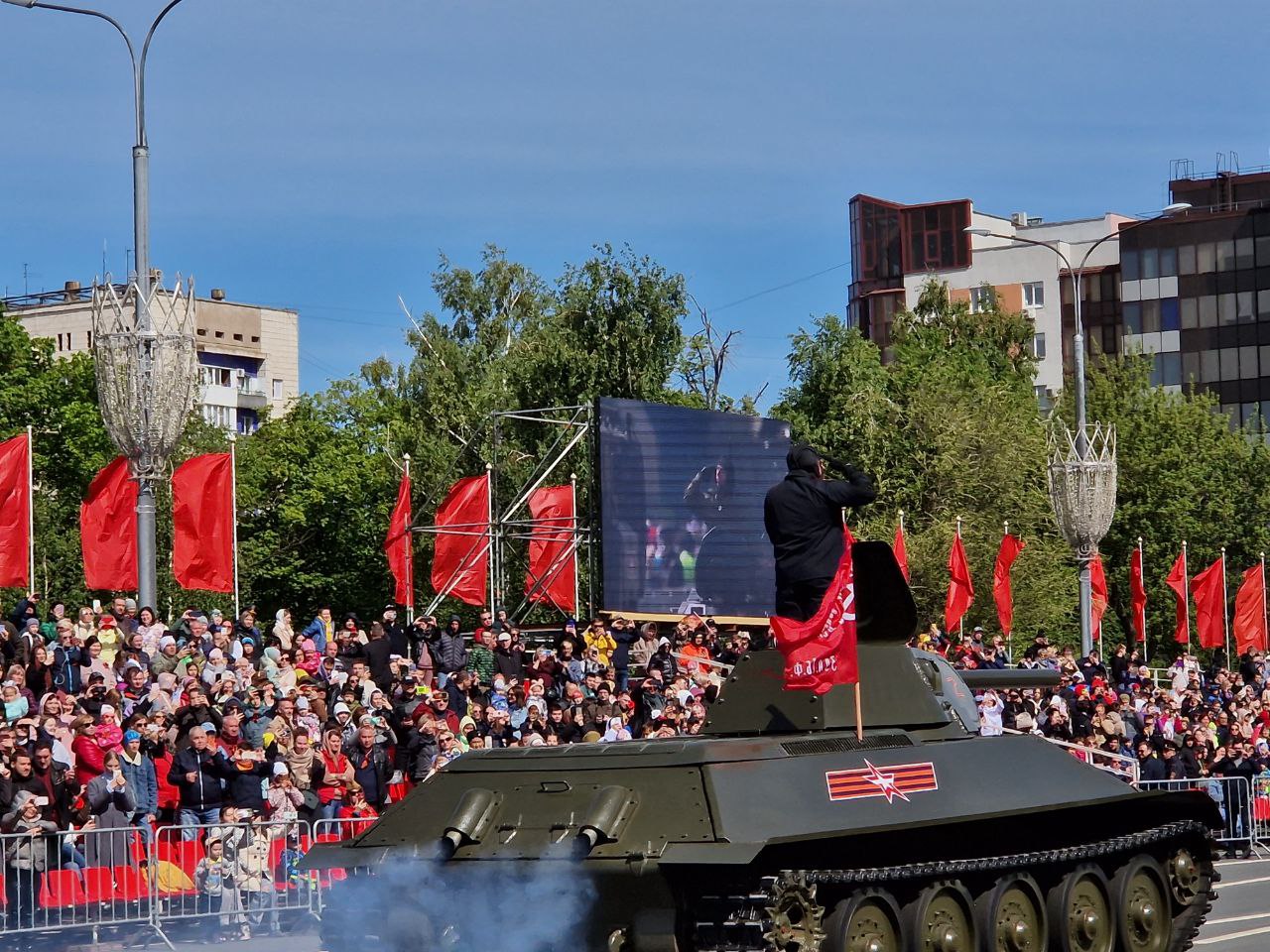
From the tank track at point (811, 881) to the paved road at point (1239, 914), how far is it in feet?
6.90

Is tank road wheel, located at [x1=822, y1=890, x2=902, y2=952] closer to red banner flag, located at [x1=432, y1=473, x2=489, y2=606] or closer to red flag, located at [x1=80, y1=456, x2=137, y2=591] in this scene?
red flag, located at [x1=80, y1=456, x2=137, y2=591]

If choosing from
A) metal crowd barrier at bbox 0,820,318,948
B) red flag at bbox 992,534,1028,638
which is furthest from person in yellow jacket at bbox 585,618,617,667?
red flag at bbox 992,534,1028,638

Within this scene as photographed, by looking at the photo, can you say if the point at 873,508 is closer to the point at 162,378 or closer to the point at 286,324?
the point at 162,378

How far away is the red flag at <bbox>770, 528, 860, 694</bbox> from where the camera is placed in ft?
42.8

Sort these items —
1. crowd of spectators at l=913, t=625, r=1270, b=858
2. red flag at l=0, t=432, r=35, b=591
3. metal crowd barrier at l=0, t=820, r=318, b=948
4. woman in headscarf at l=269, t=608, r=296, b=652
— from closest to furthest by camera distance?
metal crowd barrier at l=0, t=820, r=318, b=948, woman in headscarf at l=269, t=608, r=296, b=652, crowd of spectators at l=913, t=625, r=1270, b=858, red flag at l=0, t=432, r=35, b=591

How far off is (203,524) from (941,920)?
17522mm

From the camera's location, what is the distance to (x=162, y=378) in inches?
877

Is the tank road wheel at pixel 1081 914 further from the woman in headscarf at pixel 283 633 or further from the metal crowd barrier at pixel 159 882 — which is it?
the woman in headscarf at pixel 283 633

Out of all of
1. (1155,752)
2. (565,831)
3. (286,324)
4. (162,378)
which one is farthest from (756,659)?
(286,324)

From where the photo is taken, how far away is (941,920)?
12.6 m

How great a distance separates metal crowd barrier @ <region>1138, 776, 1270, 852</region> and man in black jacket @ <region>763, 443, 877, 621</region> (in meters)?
13.3

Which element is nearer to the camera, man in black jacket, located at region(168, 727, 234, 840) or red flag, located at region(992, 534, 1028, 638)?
man in black jacket, located at region(168, 727, 234, 840)

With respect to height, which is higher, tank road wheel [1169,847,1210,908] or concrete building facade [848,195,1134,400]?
concrete building facade [848,195,1134,400]

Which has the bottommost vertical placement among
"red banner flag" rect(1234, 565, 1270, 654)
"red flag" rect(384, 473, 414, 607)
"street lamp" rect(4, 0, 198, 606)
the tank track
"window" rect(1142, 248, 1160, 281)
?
the tank track
